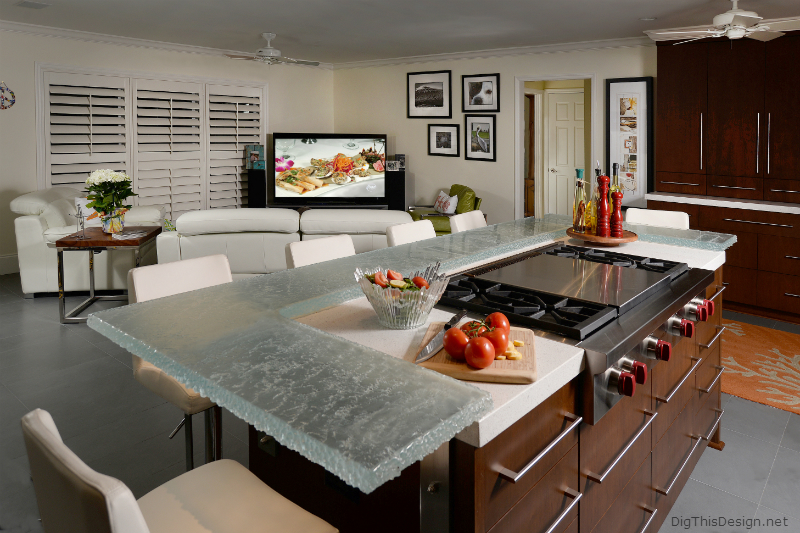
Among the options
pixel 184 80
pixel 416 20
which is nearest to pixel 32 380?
pixel 416 20

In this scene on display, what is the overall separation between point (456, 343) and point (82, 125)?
6498mm

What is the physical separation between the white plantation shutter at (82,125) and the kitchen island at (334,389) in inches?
217

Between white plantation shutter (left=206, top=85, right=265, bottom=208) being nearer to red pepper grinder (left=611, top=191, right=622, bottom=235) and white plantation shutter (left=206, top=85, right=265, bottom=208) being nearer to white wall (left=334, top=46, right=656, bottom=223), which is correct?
white wall (left=334, top=46, right=656, bottom=223)

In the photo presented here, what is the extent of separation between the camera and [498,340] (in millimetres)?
1339

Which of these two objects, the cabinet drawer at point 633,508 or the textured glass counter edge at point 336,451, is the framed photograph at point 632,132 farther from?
the textured glass counter edge at point 336,451

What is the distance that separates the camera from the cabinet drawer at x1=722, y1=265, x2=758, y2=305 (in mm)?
4965

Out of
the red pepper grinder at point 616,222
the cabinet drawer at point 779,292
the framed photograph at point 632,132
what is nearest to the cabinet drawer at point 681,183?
the framed photograph at point 632,132

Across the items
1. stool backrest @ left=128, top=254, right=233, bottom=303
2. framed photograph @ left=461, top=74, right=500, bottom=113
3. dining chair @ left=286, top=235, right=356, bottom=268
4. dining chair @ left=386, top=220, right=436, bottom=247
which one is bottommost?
stool backrest @ left=128, top=254, right=233, bottom=303

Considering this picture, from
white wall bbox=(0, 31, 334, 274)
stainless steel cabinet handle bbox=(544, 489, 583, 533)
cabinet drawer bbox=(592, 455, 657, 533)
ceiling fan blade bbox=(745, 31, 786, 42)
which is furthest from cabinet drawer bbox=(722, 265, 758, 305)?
white wall bbox=(0, 31, 334, 274)

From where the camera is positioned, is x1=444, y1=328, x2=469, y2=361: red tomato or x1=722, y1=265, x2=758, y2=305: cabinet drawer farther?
x1=722, y1=265, x2=758, y2=305: cabinet drawer

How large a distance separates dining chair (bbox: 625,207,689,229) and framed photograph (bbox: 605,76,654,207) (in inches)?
107

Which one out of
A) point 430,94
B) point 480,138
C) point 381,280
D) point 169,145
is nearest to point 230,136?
point 169,145

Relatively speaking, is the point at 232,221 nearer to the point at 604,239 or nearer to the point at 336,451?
the point at 604,239

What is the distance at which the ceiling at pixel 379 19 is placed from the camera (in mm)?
4750
